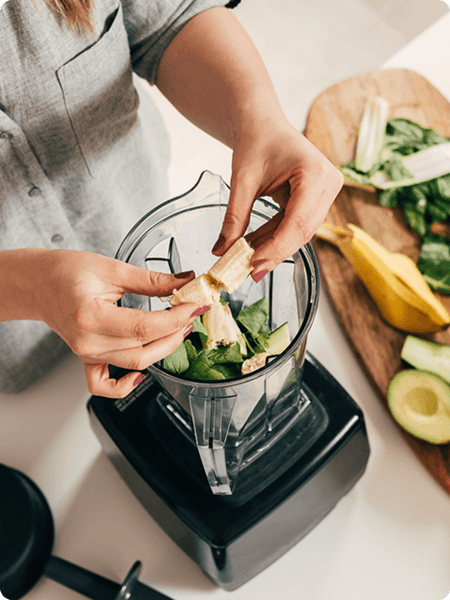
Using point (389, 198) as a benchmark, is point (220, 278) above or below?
above

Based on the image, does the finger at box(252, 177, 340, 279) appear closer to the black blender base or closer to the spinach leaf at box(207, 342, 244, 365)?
the spinach leaf at box(207, 342, 244, 365)

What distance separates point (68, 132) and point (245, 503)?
1.95 feet

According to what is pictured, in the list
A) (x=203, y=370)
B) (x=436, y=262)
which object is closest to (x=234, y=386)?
(x=203, y=370)

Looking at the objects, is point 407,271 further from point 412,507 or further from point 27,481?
point 27,481

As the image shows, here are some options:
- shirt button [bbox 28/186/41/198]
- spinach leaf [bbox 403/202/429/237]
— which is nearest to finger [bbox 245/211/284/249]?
shirt button [bbox 28/186/41/198]

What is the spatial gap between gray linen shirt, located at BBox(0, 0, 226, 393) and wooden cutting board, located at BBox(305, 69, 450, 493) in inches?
17.3

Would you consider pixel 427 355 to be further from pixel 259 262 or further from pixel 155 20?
pixel 155 20

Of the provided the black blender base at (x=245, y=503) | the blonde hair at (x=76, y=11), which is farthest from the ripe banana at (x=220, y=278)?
the blonde hair at (x=76, y=11)

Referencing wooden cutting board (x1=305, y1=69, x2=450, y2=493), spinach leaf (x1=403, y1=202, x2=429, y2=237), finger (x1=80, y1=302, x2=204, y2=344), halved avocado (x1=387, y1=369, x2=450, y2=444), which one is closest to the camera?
finger (x1=80, y1=302, x2=204, y2=344)

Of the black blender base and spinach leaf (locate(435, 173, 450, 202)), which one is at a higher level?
spinach leaf (locate(435, 173, 450, 202))

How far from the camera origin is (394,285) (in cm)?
91

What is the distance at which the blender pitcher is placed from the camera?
0.55m

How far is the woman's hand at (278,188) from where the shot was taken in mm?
516

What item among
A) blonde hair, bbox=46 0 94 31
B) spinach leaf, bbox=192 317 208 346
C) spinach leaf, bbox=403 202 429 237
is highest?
blonde hair, bbox=46 0 94 31
